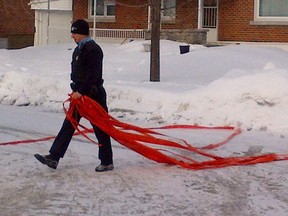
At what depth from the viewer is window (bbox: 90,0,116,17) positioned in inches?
1190

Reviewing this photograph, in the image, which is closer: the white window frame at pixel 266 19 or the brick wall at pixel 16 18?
the white window frame at pixel 266 19

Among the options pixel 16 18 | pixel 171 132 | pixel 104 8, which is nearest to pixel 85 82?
pixel 171 132

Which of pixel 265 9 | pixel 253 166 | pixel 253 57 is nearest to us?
pixel 253 166

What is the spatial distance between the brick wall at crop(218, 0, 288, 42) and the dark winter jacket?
17.0 m

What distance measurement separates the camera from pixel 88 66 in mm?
7977

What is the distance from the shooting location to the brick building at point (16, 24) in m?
37.8

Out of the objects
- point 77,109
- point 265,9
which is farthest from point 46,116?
point 265,9

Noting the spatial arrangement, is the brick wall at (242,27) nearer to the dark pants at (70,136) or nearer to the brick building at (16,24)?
the brick building at (16,24)

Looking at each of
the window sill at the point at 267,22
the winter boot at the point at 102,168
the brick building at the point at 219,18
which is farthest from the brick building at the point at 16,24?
the winter boot at the point at 102,168

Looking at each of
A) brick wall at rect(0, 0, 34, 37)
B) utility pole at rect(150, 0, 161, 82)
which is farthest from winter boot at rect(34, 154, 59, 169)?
brick wall at rect(0, 0, 34, 37)

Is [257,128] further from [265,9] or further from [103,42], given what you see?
[103,42]

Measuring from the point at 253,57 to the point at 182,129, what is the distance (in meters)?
8.41

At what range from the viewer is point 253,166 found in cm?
879

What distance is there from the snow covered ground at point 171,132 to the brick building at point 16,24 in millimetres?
17157
